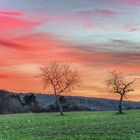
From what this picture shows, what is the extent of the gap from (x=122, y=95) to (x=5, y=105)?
1591 inches

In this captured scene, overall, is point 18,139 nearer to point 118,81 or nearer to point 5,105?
point 118,81

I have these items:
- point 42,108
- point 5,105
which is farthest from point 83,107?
point 5,105

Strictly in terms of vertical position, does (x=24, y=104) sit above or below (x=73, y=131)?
above

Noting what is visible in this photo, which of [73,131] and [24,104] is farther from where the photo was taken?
[24,104]

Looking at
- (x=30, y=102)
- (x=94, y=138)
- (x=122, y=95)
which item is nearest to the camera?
(x=94, y=138)

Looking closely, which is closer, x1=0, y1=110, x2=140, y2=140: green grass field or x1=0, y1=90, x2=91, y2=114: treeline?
x1=0, y1=110, x2=140, y2=140: green grass field

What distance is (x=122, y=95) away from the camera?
11569 centimetres

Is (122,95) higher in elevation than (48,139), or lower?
higher

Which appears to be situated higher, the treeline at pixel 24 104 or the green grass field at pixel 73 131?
the treeline at pixel 24 104

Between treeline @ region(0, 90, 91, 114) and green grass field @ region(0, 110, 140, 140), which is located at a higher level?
treeline @ region(0, 90, 91, 114)

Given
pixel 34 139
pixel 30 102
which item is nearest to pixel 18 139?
pixel 34 139

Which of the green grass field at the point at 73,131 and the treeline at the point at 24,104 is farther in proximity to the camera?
the treeline at the point at 24,104

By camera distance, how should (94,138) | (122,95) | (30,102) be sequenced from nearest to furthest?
1. (94,138)
2. (122,95)
3. (30,102)

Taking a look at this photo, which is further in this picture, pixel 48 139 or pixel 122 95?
pixel 122 95
